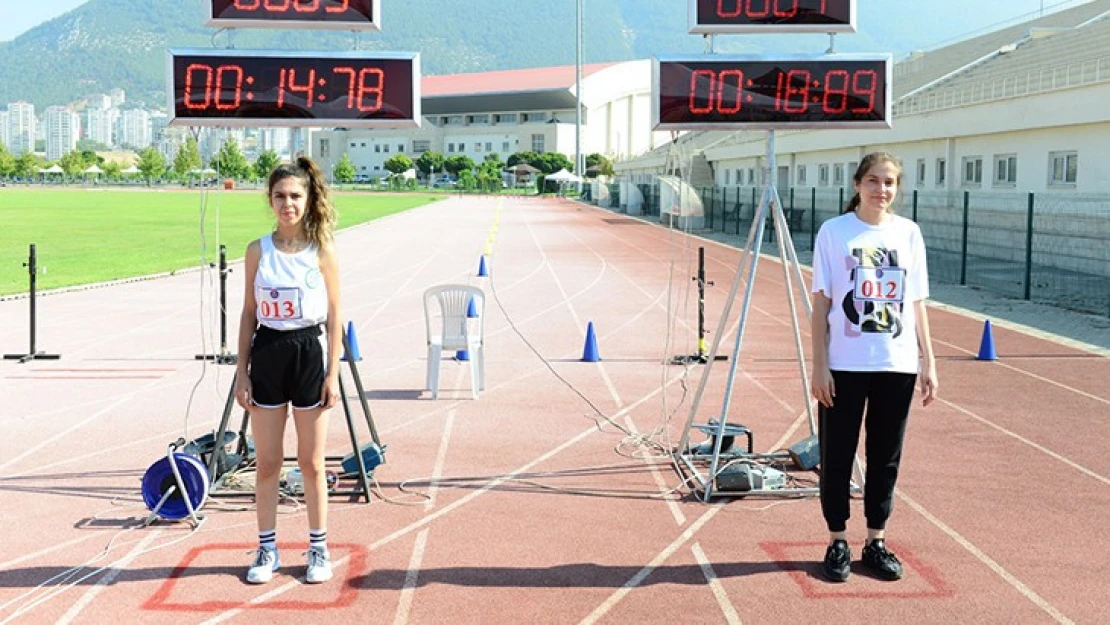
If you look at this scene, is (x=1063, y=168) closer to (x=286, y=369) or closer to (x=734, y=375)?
(x=734, y=375)

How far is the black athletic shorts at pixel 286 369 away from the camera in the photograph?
5.80 metres

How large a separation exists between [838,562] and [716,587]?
66 cm

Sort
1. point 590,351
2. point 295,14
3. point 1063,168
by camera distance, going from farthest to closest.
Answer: point 1063,168 → point 590,351 → point 295,14

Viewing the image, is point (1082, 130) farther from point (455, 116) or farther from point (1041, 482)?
point (455, 116)

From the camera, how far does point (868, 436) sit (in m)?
6.09

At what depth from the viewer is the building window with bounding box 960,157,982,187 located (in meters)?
32.8

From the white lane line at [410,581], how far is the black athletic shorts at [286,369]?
1021 millimetres

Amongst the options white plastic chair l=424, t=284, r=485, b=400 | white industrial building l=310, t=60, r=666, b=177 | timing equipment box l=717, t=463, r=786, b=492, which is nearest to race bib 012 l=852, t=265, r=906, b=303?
timing equipment box l=717, t=463, r=786, b=492

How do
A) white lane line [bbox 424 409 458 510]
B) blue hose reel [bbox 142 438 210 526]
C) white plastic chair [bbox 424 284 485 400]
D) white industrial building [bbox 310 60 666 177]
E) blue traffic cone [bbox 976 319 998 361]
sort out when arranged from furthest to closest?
white industrial building [bbox 310 60 666 177], blue traffic cone [bbox 976 319 998 361], white plastic chair [bbox 424 284 485 400], white lane line [bbox 424 409 458 510], blue hose reel [bbox 142 438 210 526]

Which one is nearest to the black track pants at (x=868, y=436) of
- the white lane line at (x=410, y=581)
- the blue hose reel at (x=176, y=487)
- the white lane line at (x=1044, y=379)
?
the white lane line at (x=410, y=581)

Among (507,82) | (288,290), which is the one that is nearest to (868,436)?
(288,290)

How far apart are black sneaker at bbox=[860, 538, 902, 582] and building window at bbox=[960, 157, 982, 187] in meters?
28.8

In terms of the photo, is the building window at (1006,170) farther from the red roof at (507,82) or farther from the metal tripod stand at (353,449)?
the red roof at (507,82)

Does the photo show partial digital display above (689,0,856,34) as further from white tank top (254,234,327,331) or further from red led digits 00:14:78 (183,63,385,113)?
white tank top (254,234,327,331)
